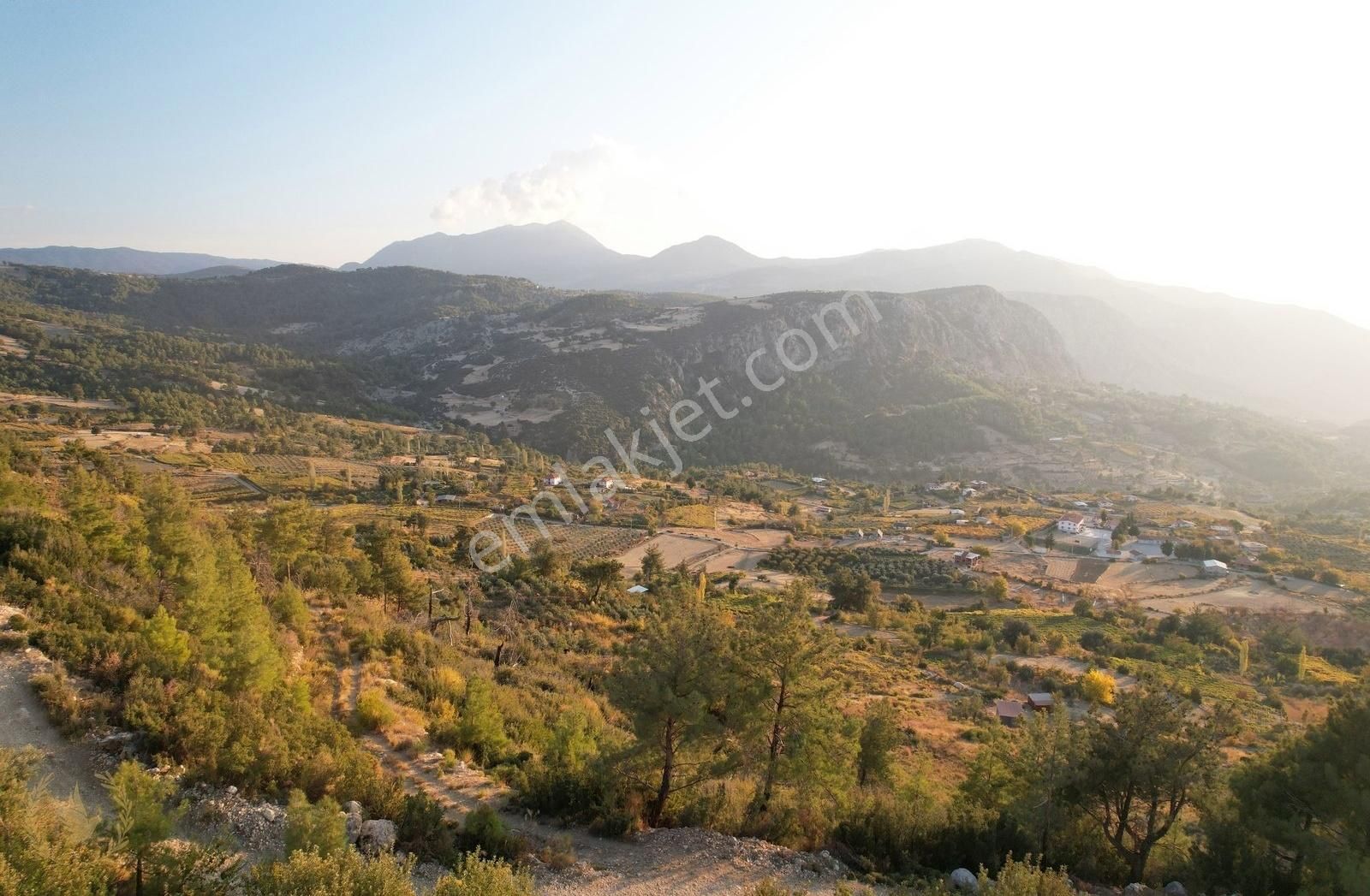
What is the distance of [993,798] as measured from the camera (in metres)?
12.0

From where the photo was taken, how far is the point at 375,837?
803 cm

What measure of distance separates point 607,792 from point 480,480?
50442 mm

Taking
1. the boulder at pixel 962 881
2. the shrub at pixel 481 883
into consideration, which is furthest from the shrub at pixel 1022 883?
the shrub at pixel 481 883

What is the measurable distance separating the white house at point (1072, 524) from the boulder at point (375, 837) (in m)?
62.4

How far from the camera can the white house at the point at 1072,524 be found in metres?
58.2

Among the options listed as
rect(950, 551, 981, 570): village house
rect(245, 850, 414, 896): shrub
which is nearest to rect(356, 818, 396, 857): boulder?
rect(245, 850, 414, 896): shrub

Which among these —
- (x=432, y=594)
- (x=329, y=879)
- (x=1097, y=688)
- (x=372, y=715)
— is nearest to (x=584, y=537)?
(x=432, y=594)

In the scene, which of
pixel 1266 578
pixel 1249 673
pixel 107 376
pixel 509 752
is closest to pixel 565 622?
pixel 509 752

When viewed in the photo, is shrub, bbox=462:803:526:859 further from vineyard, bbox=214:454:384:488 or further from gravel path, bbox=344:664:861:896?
vineyard, bbox=214:454:384:488

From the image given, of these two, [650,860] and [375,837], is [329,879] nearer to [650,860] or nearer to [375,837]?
Result: [375,837]

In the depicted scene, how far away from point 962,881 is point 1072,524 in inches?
2286

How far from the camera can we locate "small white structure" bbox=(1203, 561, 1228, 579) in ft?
155

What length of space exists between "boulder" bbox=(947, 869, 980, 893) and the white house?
185ft

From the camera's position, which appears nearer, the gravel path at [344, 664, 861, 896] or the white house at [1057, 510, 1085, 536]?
the gravel path at [344, 664, 861, 896]
